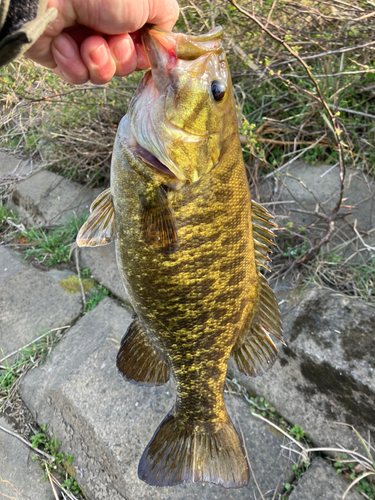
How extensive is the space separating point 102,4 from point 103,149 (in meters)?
2.38

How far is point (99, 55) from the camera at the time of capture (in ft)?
3.76

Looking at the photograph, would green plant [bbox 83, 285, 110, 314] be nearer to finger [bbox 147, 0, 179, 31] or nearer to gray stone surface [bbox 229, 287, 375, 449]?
gray stone surface [bbox 229, 287, 375, 449]

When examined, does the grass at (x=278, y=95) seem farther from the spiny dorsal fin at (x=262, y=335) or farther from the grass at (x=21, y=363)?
the spiny dorsal fin at (x=262, y=335)

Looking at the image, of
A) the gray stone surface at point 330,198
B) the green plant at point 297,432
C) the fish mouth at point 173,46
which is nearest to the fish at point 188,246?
the fish mouth at point 173,46

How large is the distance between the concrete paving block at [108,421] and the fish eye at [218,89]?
1901mm

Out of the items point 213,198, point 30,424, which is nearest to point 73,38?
point 213,198

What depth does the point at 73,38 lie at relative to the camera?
4.02 feet

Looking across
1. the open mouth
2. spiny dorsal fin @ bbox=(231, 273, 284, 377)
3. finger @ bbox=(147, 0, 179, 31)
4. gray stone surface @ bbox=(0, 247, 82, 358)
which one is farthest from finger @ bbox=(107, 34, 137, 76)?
gray stone surface @ bbox=(0, 247, 82, 358)

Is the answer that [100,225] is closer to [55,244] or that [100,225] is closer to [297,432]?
[297,432]

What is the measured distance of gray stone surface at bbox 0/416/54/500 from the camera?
78.7 inches

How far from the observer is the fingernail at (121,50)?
45.7 inches

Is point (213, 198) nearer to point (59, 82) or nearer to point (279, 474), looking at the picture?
point (279, 474)

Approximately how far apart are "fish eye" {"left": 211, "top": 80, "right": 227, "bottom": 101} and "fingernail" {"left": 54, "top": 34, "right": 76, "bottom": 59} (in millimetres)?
618

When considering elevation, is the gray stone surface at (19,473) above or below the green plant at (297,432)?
above
